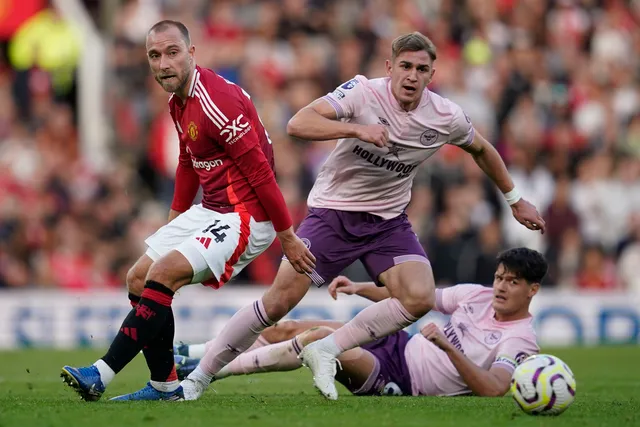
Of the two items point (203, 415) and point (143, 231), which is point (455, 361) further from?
point (143, 231)

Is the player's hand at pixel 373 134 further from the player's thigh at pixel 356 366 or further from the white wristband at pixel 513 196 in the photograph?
the player's thigh at pixel 356 366

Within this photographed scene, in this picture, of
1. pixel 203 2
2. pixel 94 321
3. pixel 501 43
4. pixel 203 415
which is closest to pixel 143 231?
pixel 94 321

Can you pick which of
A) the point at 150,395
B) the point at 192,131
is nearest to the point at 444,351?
the point at 150,395

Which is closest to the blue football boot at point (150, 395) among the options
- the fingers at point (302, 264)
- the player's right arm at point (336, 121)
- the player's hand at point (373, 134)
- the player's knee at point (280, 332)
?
the fingers at point (302, 264)

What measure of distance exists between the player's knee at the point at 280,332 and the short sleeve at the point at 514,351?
1.66 metres

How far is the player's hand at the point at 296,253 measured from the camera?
8.09 metres

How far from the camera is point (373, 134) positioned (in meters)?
7.89

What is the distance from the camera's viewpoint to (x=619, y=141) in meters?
19.0

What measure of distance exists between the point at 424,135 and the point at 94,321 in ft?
29.4

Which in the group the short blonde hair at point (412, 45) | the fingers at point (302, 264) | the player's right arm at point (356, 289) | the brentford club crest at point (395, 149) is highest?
the short blonde hair at point (412, 45)

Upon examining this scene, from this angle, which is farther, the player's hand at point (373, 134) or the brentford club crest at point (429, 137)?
the brentford club crest at point (429, 137)

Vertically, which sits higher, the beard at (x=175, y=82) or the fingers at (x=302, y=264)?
the beard at (x=175, y=82)

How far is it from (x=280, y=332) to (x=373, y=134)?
2.50 m

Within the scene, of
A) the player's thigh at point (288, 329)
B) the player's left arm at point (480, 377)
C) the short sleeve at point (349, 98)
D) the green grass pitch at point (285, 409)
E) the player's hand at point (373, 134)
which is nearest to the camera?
the green grass pitch at point (285, 409)
